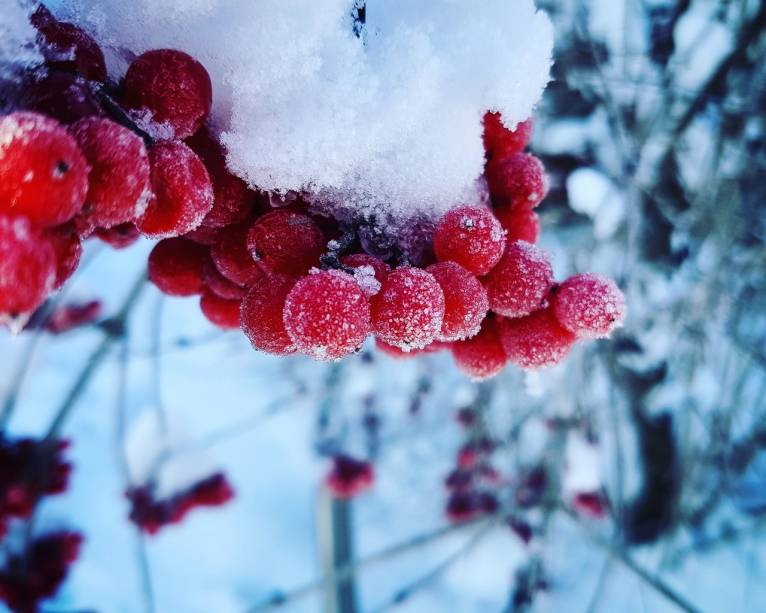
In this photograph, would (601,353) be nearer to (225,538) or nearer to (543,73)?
(543,73)

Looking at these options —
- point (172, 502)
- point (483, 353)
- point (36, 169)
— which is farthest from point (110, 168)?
point (172, 502)

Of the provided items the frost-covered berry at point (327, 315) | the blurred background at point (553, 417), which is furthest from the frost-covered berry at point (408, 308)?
the blurred background at point (553, 417)

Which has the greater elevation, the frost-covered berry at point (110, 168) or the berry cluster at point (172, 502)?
the frost-covered berry at point (110, 168)

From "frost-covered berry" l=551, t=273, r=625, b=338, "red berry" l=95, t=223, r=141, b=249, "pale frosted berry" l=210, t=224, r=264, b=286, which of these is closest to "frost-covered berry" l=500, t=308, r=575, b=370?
"frost-covered berry" l=551, t=273, r=625, b=338

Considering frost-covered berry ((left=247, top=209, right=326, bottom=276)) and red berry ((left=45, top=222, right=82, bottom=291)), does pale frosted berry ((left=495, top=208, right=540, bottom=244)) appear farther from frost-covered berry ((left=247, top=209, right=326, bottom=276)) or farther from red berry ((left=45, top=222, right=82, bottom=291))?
red berry ((left=45, top=222, right=82, bottom=291))

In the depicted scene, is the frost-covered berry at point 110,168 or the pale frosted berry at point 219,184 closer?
the frost-covered berry at point 110,168

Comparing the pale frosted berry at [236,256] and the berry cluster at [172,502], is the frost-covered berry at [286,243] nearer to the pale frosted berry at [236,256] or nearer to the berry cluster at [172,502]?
the pale frosted berry at [236,256]

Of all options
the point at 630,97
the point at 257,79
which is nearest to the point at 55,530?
the point at 257,79
